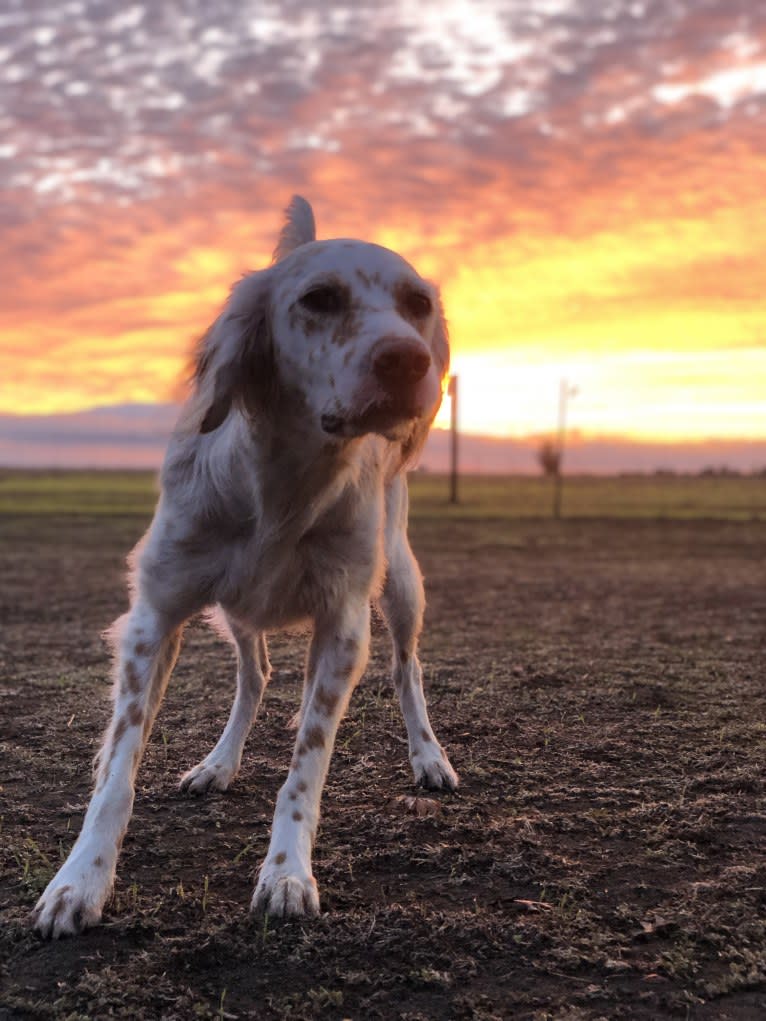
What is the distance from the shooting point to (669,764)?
4.77 metres

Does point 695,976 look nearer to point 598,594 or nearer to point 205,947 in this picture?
point 205,947

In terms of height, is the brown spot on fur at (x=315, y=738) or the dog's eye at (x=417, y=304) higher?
the dog's eye at (x=417, y=304)

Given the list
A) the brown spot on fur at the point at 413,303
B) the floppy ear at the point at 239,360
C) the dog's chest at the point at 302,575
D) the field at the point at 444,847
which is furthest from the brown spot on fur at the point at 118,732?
the brown spot on fur at the point at 413,303

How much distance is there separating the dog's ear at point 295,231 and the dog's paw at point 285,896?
241 cm

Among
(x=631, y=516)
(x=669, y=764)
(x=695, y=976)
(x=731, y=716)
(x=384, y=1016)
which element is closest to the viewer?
(x=384, y=1016)

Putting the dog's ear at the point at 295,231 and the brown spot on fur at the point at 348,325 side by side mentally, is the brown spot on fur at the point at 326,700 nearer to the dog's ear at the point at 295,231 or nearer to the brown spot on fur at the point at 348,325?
the brown spot on fur at the point at 348,325

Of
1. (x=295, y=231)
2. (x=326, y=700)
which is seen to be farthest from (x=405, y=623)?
(x=295, y=231)

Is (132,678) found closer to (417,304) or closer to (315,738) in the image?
(315,738)

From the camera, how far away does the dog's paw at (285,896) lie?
311 cm

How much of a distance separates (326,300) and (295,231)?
2.37ft

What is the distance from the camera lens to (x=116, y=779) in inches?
136

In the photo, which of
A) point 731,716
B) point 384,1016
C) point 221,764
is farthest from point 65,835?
point 731,716

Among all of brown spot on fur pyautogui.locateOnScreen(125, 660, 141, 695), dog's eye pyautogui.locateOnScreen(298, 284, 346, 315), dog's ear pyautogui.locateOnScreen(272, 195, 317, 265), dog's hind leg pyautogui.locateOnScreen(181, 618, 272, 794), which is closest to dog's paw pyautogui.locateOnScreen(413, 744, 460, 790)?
dog's hind leg pyautogui.locateOnScreen(181, 618, 272, 794)

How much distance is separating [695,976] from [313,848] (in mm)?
1483
